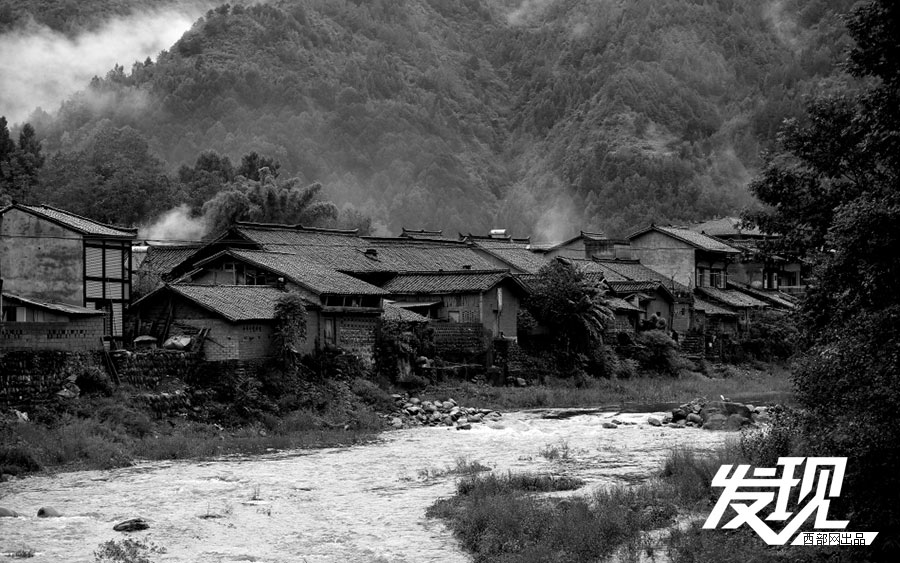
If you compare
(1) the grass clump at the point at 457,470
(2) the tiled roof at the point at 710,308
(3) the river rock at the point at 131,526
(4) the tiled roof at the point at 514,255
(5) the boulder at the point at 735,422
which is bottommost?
(3) the river rock at the point at 131,526

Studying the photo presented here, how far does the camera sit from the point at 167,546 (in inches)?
707

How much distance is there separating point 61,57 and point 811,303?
150216 mm

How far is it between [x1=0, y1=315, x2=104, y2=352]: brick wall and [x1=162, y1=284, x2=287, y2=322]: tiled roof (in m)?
3.35

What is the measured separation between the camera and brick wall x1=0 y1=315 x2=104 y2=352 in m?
27.8

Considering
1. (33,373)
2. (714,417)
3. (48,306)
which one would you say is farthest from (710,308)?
(33,373)

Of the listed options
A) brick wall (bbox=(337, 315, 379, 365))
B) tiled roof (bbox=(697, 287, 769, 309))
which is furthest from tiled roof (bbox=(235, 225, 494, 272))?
tiled roof (bbox=(697, 287, 769, 309))

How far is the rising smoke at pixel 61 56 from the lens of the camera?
14138 cm

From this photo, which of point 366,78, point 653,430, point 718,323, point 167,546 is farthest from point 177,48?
point 167,546

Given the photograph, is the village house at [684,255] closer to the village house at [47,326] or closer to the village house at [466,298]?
the village house at [466,298]

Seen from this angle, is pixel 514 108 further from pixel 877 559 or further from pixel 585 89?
pixel 877 559

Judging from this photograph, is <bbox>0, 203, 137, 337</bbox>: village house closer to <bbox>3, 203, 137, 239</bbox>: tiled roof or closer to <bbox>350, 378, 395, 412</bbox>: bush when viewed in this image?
<bbox>3, 203, 137, 239</bbox>: tiled roof

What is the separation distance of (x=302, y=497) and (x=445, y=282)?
23848mm

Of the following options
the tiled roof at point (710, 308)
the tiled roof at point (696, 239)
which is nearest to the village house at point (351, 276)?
the tiled roof at point (710, 308)

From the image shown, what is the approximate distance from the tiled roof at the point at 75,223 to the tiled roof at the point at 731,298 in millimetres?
36563
